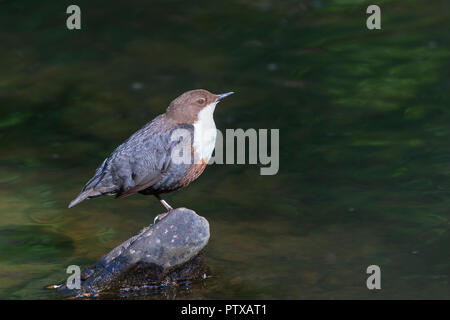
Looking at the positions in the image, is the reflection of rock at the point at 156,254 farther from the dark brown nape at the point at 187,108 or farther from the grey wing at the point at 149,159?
the dark brown nape at the point at 187,108

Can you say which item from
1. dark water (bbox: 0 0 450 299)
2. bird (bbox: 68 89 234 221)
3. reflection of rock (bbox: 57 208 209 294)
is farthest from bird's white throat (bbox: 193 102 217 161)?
dark water (bbox: 0 0 450 299)

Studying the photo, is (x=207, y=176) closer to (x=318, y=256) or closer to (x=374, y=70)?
(x=318, y=256)

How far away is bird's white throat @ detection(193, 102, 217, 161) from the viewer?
7.82 metres

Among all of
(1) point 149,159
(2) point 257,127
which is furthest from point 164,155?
(2) point 257,127

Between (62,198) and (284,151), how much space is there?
314cm

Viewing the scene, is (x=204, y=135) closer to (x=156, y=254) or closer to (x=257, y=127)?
(x=156, y=254)

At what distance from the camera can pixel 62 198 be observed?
10.5 m

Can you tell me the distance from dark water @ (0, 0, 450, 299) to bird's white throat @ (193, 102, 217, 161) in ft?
4.15

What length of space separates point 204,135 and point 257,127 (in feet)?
15.8

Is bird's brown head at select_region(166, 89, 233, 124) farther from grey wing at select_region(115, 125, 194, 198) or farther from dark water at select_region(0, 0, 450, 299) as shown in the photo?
dark water at select_region(0, 0, 450, 299)

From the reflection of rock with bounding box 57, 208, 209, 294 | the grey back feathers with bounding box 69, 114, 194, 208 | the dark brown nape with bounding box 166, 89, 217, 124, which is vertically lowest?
the reflection of rock with bounding box 57, 208, 209, 294

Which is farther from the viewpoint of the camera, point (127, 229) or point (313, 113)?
point (313, 113)

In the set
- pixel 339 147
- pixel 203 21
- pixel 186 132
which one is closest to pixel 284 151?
pixel 339 147

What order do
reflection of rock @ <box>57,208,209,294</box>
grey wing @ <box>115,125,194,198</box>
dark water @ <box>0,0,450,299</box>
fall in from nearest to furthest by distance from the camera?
1. reflection of rock @ <box>57,208,209,294</box>
2. grey wing @ <box>115,125,194,198</box>
3. dark water @ <box>0,0,450,299</box>
